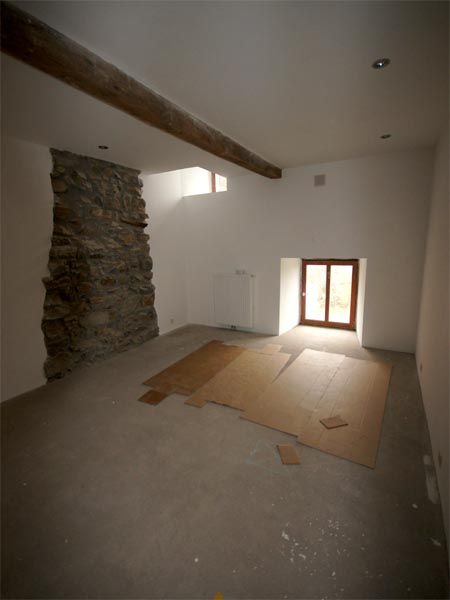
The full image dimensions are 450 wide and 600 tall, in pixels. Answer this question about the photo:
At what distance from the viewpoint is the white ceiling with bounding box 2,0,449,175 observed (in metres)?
1.39

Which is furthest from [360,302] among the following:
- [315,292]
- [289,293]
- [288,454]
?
[288,454]

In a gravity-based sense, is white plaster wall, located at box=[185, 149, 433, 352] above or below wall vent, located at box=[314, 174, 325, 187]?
below

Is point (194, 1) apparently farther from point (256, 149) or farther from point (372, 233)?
point (372, 233)

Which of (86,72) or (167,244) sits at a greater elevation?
(86,72)

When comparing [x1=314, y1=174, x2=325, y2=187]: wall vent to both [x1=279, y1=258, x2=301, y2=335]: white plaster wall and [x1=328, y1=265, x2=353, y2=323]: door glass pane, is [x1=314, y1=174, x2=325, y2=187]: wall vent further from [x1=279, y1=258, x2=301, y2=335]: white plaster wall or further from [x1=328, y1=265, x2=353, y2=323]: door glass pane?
[x1=328, y1=265, x2=353, y2=323]: door glass pane

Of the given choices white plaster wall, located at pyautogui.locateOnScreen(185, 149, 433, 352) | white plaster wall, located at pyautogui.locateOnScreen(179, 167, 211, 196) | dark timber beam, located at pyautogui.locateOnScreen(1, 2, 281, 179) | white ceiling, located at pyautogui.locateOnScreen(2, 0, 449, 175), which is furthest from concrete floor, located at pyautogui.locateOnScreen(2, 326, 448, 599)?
white plaster wall, located at pyautogui.locateOnScreen(179, 167, 211, 196)

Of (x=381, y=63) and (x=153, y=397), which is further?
(x=153, y=397)

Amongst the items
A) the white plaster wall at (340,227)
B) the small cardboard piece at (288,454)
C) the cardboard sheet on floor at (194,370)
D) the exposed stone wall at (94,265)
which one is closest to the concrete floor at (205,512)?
the small cardboard piece at (288,454)

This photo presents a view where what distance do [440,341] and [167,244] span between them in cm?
411

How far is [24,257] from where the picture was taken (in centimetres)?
301

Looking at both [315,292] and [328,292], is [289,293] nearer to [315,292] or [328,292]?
[315,292]

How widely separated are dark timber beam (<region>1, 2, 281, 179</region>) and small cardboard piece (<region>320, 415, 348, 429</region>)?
9.05 ft

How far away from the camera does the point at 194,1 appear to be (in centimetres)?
130

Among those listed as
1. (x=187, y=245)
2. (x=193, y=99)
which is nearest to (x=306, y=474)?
(x=193, y=99)
